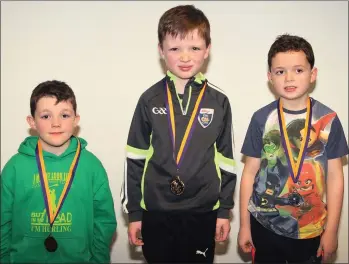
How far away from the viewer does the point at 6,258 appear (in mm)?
2703

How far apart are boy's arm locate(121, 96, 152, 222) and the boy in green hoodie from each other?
207 mm

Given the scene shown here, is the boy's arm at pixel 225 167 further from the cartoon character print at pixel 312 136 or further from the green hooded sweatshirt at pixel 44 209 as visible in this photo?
the green hooded sweatshirt at pixel 44 209

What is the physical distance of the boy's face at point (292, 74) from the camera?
2.64m

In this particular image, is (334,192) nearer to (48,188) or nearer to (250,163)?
(250,163)

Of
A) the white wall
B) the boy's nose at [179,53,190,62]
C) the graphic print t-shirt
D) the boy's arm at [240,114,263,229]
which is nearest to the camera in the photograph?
the boy's nose at [179,53,190,62]

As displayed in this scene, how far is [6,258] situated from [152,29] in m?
2.10

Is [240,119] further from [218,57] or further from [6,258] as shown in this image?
[6,258]

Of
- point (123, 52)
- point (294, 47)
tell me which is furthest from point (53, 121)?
point (294, 47)

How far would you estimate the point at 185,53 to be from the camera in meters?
2.59

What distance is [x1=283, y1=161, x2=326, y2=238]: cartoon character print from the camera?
2672 millimetres

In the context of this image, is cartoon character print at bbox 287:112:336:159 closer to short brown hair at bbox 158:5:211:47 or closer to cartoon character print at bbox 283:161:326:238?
cartoon character print at bbox 283:161:326:238

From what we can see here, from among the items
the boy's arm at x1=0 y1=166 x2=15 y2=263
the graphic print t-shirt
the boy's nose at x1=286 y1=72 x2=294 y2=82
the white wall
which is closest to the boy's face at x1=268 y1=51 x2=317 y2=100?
the boy's nose at x1=286 y1=72 x2=294 y2=82

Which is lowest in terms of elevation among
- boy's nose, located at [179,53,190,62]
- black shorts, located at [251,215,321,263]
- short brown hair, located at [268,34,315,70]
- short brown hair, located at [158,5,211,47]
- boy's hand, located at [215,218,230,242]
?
black shorts, located at [251,215,321,263]

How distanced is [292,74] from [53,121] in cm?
163
